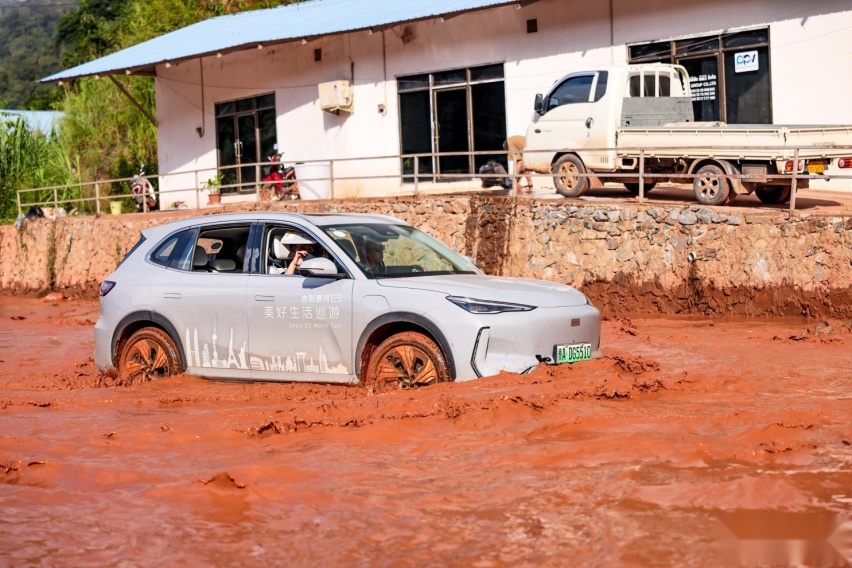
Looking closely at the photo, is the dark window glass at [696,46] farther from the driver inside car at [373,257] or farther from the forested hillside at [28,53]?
the forested hillside at [28,53]

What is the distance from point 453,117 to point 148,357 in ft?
48.3

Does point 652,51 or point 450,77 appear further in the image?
point 450,77

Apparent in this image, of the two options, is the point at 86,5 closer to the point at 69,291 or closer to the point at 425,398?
the point at 69,291

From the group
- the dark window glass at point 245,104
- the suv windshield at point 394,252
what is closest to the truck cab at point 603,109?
the suv windshield at point 394,252

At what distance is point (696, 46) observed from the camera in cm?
1903

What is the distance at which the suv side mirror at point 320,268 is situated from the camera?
27.0 ft

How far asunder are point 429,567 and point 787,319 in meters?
10.5

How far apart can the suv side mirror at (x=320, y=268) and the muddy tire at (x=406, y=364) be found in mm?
712

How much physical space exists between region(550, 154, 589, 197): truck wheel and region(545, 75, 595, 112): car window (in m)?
0.89

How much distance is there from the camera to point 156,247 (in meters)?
9.73

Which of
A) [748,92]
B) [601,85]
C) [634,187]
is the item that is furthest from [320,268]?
[748,92]

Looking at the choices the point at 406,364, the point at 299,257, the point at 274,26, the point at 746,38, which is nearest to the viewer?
the point at 406,364

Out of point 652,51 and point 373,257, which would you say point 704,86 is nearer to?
point 652,51

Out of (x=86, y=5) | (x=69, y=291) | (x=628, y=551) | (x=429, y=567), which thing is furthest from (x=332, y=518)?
(x=86, y=5)
